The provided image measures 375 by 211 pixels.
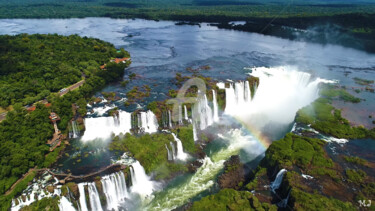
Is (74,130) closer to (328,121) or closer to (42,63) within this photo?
(42,63)

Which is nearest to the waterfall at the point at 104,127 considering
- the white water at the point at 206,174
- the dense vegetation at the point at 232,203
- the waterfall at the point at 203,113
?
the waterfall at the point at 203,113

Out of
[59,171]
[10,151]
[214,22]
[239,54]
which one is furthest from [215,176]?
[214,22]

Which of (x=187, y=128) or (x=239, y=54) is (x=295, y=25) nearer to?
(x=239, y=54)

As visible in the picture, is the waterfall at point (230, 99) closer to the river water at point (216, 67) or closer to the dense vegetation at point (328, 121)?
the river water at point (216, 67)

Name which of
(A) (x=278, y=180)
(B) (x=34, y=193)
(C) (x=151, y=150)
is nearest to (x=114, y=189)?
(C) (x=151, y=150)

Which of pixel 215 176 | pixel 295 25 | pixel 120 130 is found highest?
pixel 295 25

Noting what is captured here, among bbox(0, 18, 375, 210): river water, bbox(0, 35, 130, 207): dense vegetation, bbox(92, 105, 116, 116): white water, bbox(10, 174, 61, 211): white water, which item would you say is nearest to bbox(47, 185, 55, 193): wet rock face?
bbox(10, 174, 61, 211): white water
